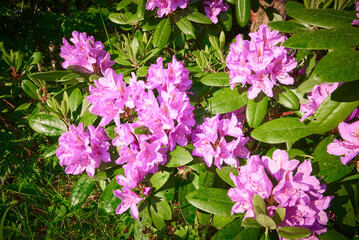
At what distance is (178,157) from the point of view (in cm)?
125

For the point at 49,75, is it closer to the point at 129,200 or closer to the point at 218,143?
Result: the point at 129,200

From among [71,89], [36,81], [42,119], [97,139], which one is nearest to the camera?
[97,139]

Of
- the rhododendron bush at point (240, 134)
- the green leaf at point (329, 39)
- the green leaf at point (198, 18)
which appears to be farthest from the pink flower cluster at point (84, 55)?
the green leaf at point (329, 39)

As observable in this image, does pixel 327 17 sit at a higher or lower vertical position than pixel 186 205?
higher

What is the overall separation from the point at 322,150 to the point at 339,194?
24cm

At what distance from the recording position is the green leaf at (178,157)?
1212mm

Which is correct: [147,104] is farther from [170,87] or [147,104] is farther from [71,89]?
[71,89]

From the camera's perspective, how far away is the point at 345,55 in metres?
0.85

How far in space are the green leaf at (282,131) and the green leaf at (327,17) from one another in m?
0.49

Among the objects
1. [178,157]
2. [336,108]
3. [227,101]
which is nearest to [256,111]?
[227,101]

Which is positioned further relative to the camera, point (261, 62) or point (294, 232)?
point (261, 62)

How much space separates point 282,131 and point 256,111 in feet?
0.59

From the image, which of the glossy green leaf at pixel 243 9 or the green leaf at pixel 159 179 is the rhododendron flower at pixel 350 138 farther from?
the glossy green leaf at pixel 243 9

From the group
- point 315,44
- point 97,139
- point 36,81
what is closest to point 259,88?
point 315,44
